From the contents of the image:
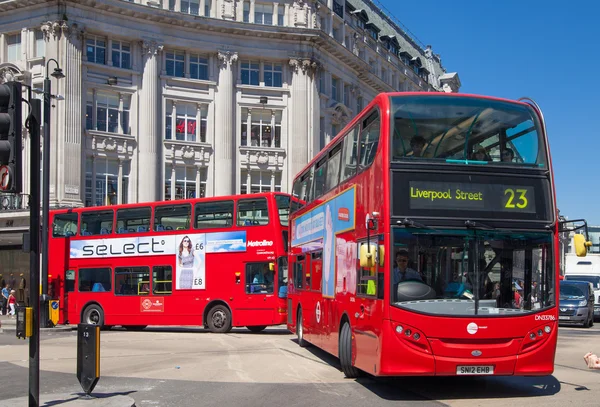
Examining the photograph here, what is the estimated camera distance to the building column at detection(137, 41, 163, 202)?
43.2 meters

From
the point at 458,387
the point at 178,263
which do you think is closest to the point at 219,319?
the point at 178,263

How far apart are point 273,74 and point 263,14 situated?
358cm

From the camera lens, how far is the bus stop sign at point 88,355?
33.7 feet

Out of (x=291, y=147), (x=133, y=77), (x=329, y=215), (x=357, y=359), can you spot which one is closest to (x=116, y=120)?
(x=133, y=77)

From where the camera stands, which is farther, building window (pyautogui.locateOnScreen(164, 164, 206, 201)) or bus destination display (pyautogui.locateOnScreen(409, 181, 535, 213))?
building window (pyautogui.locateOnScreen(164, 164, 206, 201))

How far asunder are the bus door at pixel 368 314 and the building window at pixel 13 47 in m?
35.5

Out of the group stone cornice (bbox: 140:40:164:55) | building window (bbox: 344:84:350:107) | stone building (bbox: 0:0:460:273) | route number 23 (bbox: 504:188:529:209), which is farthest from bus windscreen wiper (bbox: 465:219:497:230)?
building window (bbox: 344:84:350:107)

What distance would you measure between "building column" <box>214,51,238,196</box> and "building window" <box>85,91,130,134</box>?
17.1 feet

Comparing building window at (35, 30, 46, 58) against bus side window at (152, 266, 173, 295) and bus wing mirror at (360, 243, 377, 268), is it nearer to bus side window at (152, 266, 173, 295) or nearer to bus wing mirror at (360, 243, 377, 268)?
bus side window at (152, 266, 173, 295)

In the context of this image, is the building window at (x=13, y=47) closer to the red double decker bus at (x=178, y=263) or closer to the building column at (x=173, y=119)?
the building column at (x=173, y=119)

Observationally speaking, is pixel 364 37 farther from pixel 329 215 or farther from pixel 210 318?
pixel 329 215

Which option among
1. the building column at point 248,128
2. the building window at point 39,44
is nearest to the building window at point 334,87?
the building column at point 248,128

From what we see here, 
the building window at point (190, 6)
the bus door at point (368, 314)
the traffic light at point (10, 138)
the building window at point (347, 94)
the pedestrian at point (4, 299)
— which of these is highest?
the building window at point (190, 6)

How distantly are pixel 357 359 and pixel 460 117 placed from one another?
3.91m
